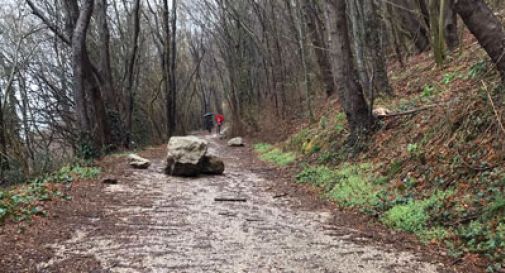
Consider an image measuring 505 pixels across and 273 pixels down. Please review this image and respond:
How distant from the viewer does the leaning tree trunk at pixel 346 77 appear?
903 cm

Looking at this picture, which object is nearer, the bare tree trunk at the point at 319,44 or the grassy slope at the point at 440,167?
the grassy slope at the point at 440,167

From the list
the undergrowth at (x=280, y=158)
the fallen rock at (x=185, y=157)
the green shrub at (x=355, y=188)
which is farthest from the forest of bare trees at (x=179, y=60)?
the fallen rock at (x=185, y=157)

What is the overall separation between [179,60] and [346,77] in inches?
1035

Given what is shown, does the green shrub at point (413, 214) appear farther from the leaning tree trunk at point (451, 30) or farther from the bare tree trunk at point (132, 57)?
the bare tree trunk at point (132, 57)

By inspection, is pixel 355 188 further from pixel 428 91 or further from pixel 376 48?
pixel 376 48

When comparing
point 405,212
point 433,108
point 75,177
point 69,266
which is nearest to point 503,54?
point 433,108

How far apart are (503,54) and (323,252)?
379 centimetres

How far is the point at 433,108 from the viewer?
7539mm

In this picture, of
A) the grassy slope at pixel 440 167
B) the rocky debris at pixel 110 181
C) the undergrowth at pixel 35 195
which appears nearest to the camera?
the grassy slope at pixel 440 167

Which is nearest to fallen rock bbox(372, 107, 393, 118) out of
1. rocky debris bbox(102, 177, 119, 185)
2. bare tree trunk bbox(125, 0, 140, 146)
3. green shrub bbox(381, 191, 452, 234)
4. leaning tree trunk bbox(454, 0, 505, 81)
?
leaning tree trunk bbox(454, 0, 505, 81)

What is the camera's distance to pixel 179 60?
33.5 meters

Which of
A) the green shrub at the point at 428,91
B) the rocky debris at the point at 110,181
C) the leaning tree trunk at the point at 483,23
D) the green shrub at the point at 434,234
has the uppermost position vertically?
the leaning tree trunk at the point at 483,23

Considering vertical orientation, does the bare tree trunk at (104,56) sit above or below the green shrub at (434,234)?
above

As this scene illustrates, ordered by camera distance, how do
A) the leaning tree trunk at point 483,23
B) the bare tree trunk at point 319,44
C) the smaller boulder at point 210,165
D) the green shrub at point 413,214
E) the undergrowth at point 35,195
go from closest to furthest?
the green shrub at point 413,214, the undergrowth at point 35,195, the leaning tree trunk at point 483,23, the smaller boulder at point 210,165, the bare tree trunk at point 319,44
